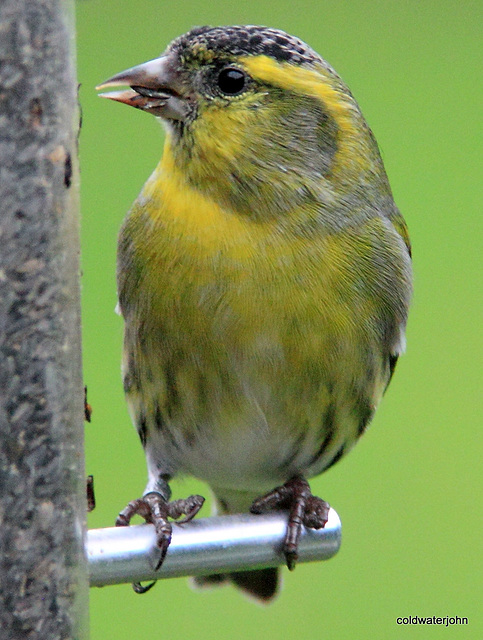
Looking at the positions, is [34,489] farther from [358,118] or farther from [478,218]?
[478,218]

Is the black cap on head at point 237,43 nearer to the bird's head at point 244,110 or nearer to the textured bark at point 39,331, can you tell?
the bird's head at point 244,110

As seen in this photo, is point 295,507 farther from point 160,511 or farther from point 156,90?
point 156,90

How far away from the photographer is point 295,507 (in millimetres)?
3334

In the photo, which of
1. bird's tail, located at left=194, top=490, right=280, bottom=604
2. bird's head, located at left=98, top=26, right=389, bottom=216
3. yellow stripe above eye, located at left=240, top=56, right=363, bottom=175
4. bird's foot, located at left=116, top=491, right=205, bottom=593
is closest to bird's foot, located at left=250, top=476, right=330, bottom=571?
bird's foot, located at left=116, top=491, right=205, bottom=593

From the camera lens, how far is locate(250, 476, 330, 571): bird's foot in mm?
2936

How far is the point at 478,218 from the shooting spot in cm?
846

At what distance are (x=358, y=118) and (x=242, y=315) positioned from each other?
64 centimetres

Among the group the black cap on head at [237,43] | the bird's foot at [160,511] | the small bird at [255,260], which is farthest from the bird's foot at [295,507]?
the black cap on head at [237,43]

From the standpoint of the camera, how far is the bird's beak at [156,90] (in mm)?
3029

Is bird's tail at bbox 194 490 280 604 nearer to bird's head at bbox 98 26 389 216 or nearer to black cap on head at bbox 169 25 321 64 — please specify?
bird's head at bbox 98 26 389 216

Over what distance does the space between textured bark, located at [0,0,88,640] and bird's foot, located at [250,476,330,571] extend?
522mm

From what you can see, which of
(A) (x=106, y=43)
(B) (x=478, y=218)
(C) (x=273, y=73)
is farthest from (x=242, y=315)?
(A) (x=106, y=43)

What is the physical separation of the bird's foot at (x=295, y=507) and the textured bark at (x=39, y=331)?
522 mm

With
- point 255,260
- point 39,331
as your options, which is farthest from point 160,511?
point 39,331
